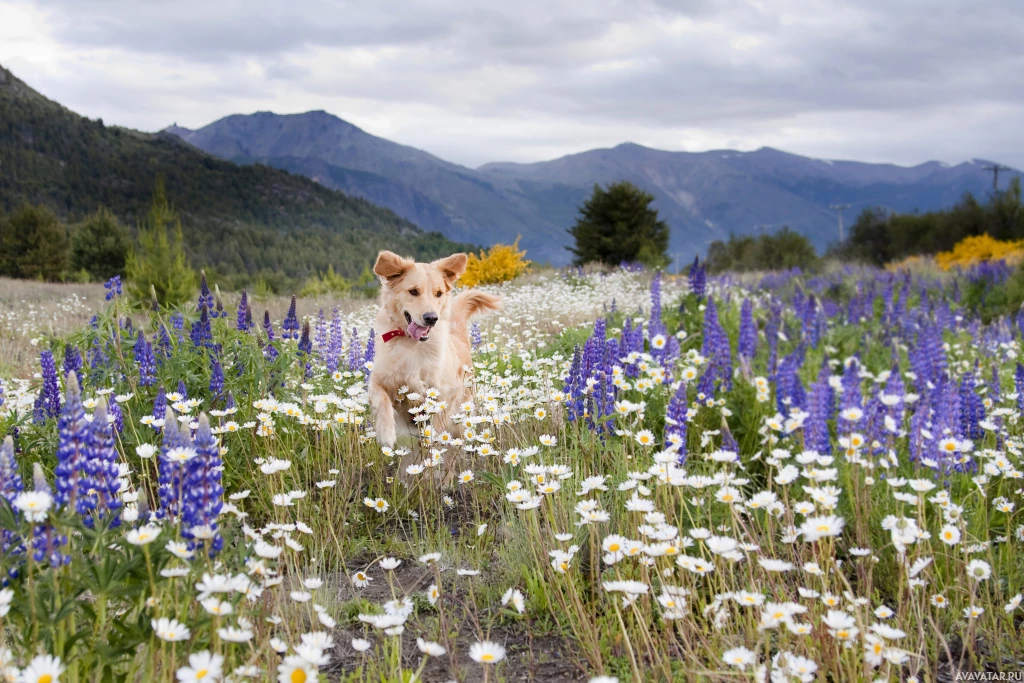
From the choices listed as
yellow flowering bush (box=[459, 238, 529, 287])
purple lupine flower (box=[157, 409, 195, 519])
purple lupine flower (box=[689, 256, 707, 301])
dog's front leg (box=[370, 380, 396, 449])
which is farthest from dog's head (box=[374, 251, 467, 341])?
yellow flowering bush (box=[459, 238, 529, 287])

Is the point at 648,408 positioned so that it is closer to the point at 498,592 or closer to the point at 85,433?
the point at 498,592

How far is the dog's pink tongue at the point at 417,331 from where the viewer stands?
468 centimetres

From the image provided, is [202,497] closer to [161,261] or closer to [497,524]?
[497,524]

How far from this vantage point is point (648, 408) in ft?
17.8

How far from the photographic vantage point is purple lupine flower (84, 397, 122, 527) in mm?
2072

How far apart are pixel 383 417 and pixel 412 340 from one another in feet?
2.11

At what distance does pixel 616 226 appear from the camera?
40281mm

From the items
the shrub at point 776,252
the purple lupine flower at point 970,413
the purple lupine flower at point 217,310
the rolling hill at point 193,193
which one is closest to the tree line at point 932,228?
the shrub at point 776,252

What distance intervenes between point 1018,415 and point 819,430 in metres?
1.77

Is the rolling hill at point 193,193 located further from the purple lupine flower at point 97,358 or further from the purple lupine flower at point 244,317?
the purple lupine flower at point 97,358

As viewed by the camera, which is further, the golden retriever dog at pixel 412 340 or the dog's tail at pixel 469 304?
the dog's tail at pixel 469 304

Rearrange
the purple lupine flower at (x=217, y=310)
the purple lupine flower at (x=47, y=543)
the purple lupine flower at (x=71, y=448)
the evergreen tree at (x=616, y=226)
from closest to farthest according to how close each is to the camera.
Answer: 1. the purple lupine flower at (x=47, y=543)
2. the purple lupine flower at (x=71, y=448)
3. the purple lupine flower at (x=217, y=310)
4. the evergreen tree at (x=616, y=226)

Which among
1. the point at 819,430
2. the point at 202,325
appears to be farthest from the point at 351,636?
the point at 819,430

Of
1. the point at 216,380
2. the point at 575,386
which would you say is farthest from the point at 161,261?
the point at 575,386
